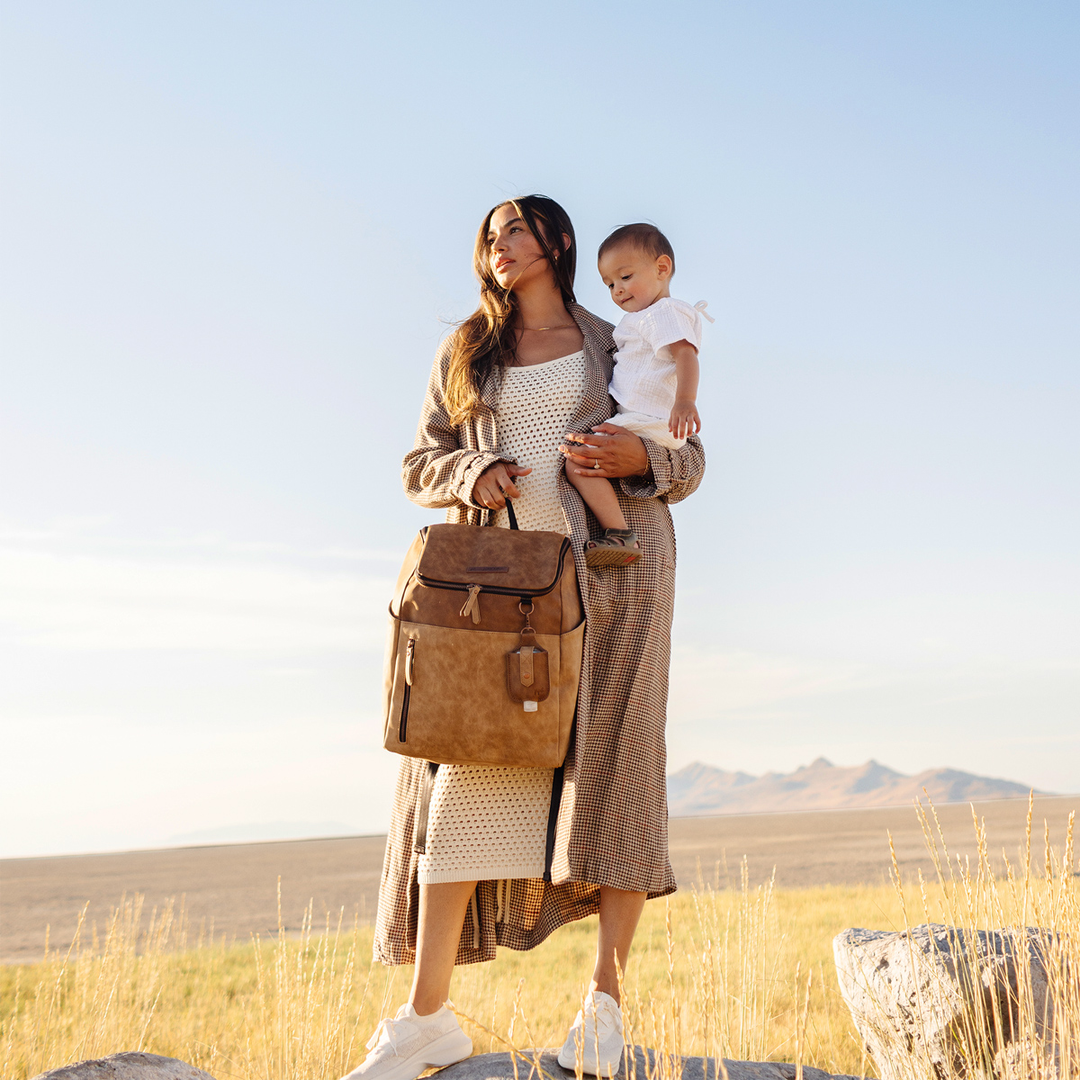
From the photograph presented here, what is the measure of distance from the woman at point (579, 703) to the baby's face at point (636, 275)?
16 cm

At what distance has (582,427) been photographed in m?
2.93

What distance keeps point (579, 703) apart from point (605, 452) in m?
0.71

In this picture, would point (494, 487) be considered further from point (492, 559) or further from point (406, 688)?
point (406, 688)

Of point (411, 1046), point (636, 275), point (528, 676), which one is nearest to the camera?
point (528, 676)

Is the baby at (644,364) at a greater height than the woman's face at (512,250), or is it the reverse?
the woman's face at (512,250)

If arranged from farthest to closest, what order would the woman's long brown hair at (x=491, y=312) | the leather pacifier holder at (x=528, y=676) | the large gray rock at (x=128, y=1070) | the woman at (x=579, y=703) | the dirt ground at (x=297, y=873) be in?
the dirt ground at (x=297, y=873), the woman's long brown hair at (x=491, y=312), the woman at (x=579, y=703), the leather pacifier holder at (x=528, y=676), the large gray rock at (x=128, y=1070)

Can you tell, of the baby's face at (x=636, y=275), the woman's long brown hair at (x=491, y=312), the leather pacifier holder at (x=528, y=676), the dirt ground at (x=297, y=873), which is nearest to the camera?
the leather pacifier holder at (x=528, y=676)

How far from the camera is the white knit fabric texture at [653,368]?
9.57 feet

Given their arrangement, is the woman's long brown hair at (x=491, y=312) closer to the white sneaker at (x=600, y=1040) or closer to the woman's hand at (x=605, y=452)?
the woman's hand at (x=605, y=452)

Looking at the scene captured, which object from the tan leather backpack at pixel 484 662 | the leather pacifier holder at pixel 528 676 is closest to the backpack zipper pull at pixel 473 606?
the tan leather backpack at pixel 484 662

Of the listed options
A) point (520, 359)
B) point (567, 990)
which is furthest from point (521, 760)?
point (567, 990)

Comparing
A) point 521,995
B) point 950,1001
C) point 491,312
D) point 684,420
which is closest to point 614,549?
point 684,420

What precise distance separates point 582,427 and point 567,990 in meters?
7.68

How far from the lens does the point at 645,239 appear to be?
3232 mm
